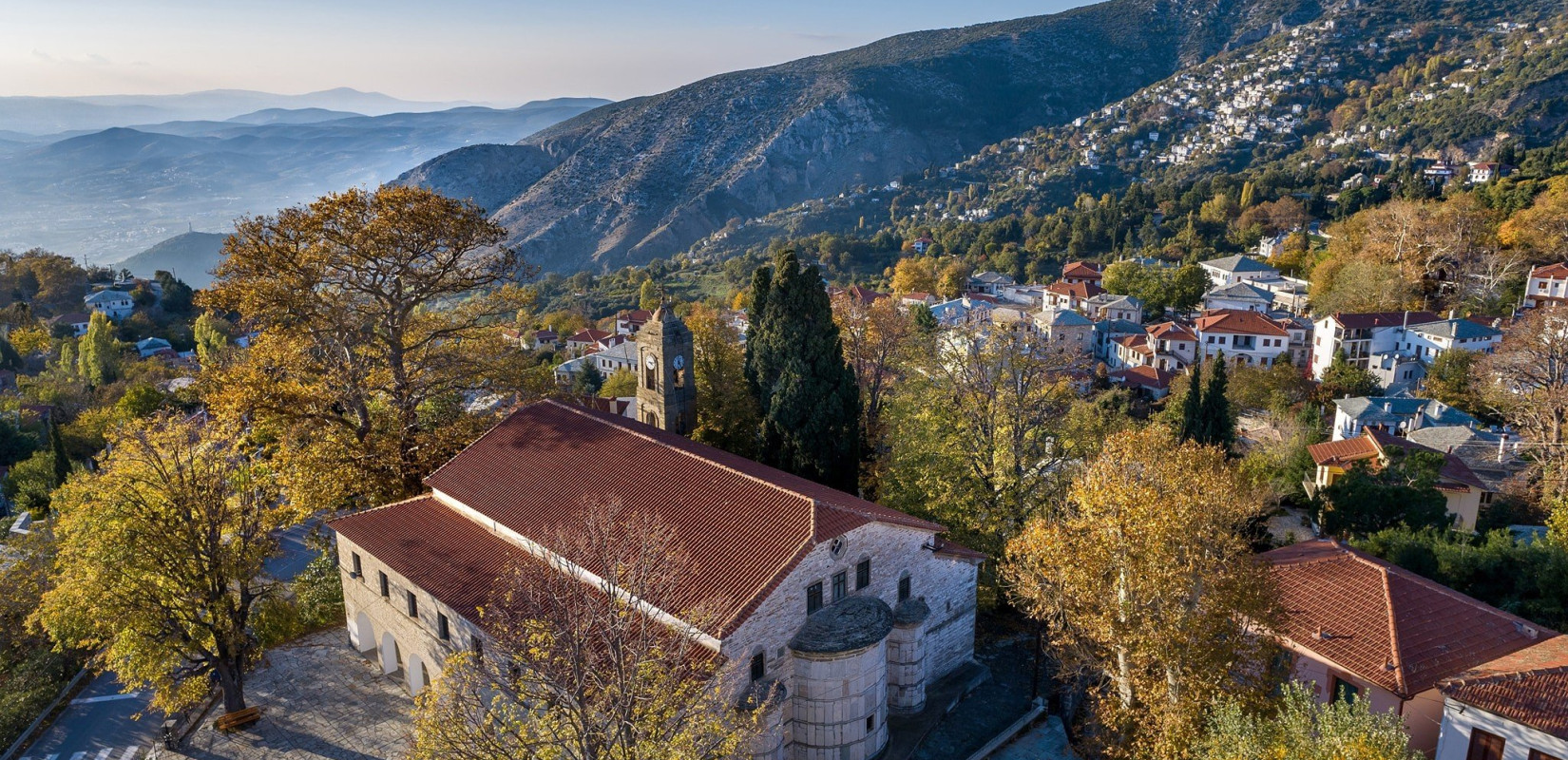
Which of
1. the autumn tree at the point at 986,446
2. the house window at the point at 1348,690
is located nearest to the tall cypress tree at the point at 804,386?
the autumn tree at the point at 986,446

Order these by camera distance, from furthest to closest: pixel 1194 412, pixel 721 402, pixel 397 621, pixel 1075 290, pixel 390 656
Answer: pixel 1075 290, pixel 1194 412, pixel 721 402, pixel 390 656, pixel 397 621

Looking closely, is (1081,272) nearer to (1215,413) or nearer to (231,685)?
(1215,413)

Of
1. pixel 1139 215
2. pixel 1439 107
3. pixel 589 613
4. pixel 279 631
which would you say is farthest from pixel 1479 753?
pixel 1439 107

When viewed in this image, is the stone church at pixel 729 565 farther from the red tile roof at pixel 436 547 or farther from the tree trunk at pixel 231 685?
the tree trunk at pixel 231 685

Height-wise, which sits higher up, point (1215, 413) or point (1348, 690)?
point (1215, 413)

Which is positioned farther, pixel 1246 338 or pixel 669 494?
pixel 1246 338

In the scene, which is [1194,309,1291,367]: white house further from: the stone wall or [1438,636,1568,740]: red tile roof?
the stone wall

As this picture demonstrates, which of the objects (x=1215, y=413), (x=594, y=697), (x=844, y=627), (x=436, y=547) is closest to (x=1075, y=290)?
(x=1215, y=413)
